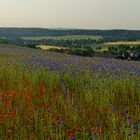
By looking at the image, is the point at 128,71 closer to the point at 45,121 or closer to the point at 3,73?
the point at 3,73

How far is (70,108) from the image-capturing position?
505cm

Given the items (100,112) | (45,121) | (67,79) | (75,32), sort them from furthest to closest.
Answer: (75,32), (67,79), (100,112), (45,121)

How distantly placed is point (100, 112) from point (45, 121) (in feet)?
3.30

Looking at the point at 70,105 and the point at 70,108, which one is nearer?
the point at 70,108

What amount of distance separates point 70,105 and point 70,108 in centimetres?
19

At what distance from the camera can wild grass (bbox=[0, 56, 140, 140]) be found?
414 centimetres

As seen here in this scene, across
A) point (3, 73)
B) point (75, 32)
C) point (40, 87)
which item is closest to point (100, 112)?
point (40, 87)

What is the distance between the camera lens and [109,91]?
21.5ft

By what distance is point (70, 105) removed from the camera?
5.24m

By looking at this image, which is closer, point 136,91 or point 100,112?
point 100,112

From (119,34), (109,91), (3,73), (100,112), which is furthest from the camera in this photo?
(119,34)

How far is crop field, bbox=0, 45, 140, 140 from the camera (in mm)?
4160

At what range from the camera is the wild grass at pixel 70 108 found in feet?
13.6

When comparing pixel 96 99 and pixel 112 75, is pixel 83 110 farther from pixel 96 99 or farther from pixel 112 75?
pixel 112 75
